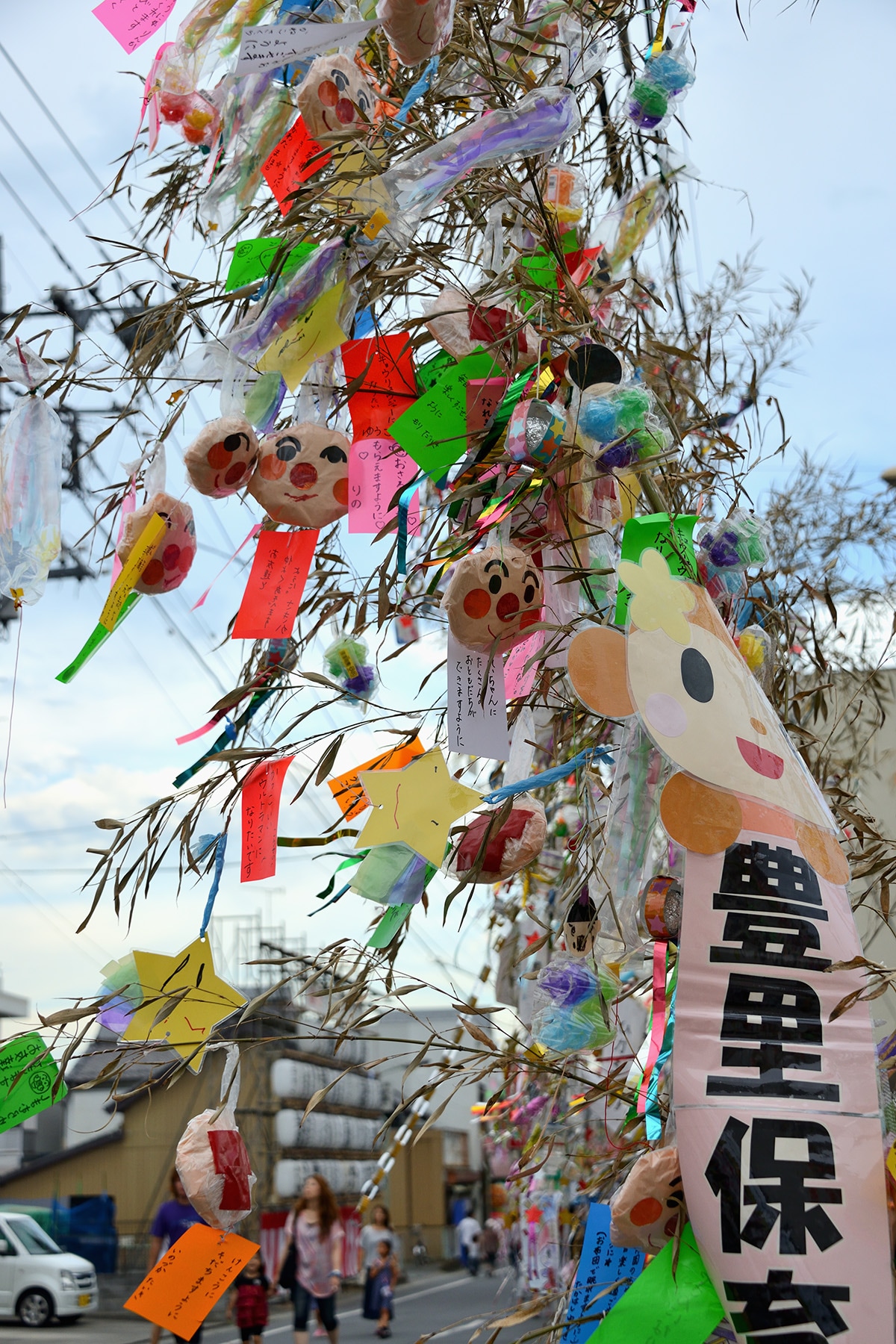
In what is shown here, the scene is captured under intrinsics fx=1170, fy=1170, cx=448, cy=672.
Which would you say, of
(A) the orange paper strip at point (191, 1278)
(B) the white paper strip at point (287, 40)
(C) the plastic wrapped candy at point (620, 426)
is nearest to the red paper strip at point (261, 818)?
(A) the orange paper strip at point (191, 1278)

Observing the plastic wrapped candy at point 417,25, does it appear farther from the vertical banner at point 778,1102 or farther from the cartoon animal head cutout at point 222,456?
the vertical banner at point 778,1102

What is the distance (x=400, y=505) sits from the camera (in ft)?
4.26

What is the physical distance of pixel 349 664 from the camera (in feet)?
5.69

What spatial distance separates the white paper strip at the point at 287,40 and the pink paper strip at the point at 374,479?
1.34 ft

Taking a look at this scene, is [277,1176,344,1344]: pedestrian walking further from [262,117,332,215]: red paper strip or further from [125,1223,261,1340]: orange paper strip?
[262,117,332,215]: red paper strip

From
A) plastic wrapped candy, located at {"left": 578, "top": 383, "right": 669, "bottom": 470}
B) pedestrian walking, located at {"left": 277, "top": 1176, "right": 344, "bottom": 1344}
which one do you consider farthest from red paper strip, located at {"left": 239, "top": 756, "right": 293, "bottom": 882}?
pedestrian walking, located at {"left": 277, "top": 1176, "right": 344, "bottom": 1344}

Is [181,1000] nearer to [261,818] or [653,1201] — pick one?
[261,818]

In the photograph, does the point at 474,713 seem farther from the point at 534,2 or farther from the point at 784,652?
the point at 534,2

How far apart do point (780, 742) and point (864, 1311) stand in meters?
0.48

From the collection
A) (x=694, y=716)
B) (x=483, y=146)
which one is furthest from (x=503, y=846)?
(x=483, y=146)

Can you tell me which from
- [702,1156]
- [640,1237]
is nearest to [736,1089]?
[702,1156]

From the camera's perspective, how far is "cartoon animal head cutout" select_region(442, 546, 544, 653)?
116cm

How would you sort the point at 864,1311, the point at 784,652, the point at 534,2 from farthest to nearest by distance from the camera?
the point at 784,652 < the point at 534,2 < the point at 864,1311

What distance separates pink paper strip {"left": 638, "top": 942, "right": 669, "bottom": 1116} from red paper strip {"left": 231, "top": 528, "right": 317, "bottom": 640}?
56 cm
